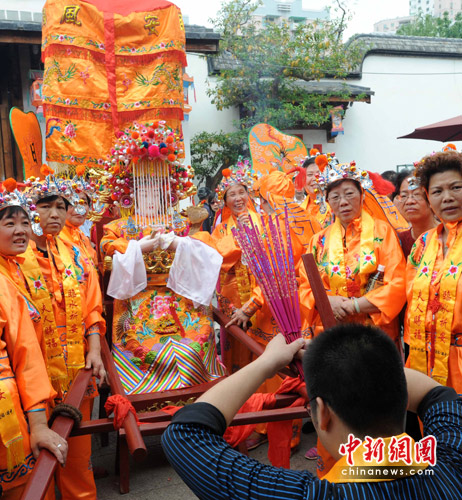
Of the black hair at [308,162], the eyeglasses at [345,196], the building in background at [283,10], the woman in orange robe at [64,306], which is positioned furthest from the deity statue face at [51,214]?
the building in background at [283,10]

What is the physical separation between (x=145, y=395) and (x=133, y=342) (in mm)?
462

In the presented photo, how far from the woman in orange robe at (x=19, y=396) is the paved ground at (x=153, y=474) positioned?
1.09 metres

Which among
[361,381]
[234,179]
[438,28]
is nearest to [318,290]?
[361,381]

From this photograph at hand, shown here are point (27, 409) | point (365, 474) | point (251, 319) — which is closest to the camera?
point (365, 474)

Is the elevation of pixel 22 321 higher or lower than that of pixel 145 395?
higher

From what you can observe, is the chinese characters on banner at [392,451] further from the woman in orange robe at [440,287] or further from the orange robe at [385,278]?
the orange robe at [385,278]

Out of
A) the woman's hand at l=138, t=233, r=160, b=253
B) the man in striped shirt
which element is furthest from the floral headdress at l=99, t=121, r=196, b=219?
the man in striped shirt

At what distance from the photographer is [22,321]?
6.80 ft

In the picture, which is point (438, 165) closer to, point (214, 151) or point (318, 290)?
point (318, 290)

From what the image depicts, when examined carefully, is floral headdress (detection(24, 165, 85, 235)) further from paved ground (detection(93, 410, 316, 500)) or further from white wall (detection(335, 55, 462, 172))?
white wall (detection(335, 55, 462, 172))

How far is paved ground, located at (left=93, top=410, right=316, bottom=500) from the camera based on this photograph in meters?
2.84

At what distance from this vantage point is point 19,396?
1.96m

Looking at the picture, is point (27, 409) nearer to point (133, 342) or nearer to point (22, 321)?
point (22, 321)

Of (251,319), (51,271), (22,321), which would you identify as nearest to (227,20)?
(251,319)
